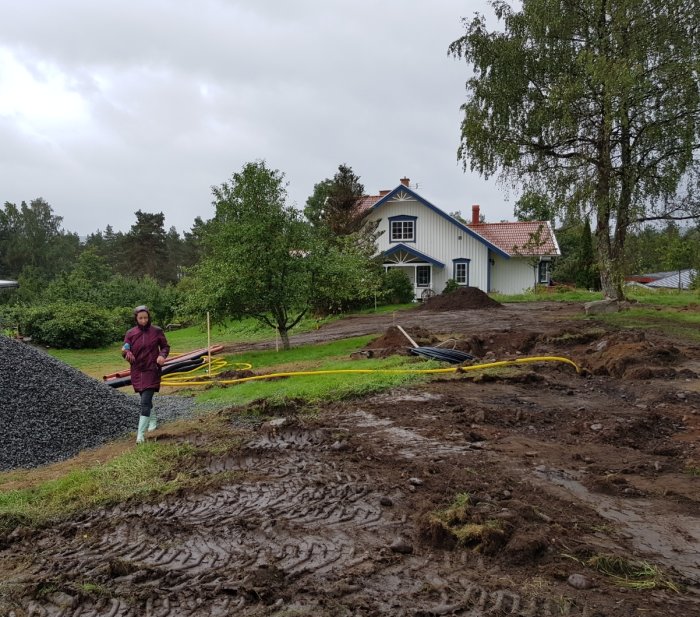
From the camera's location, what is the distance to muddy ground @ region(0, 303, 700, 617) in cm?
350

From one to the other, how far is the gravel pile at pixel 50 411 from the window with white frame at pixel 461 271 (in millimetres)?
29874

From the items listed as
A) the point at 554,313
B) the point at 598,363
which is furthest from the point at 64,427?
the point at 554,313

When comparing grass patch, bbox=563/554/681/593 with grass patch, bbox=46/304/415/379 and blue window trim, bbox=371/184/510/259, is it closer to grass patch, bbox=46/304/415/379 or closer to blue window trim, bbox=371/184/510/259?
grass patch, bbox=46/304/415/379

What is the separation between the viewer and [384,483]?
5.34 metres

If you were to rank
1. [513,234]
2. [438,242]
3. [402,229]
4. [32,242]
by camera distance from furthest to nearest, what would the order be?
[32,242] → [513,234] → [402,229] → [438,242]

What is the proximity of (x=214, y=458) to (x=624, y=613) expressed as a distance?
457 cm

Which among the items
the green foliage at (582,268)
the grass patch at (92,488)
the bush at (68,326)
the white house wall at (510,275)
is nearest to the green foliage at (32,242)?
the bush at (68,326)

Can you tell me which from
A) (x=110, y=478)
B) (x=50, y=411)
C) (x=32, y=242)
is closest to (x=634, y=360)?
(x=110, y=478)

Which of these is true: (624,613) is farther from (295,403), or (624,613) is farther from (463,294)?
(463,294)

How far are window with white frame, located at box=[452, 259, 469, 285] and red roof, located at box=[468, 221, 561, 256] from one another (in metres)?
2.40

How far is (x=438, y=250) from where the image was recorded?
127 feet

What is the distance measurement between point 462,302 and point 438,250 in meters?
9.64

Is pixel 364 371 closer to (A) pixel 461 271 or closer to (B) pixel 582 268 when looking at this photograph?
(A) pixel 461 271

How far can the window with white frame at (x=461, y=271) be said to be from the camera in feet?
126
